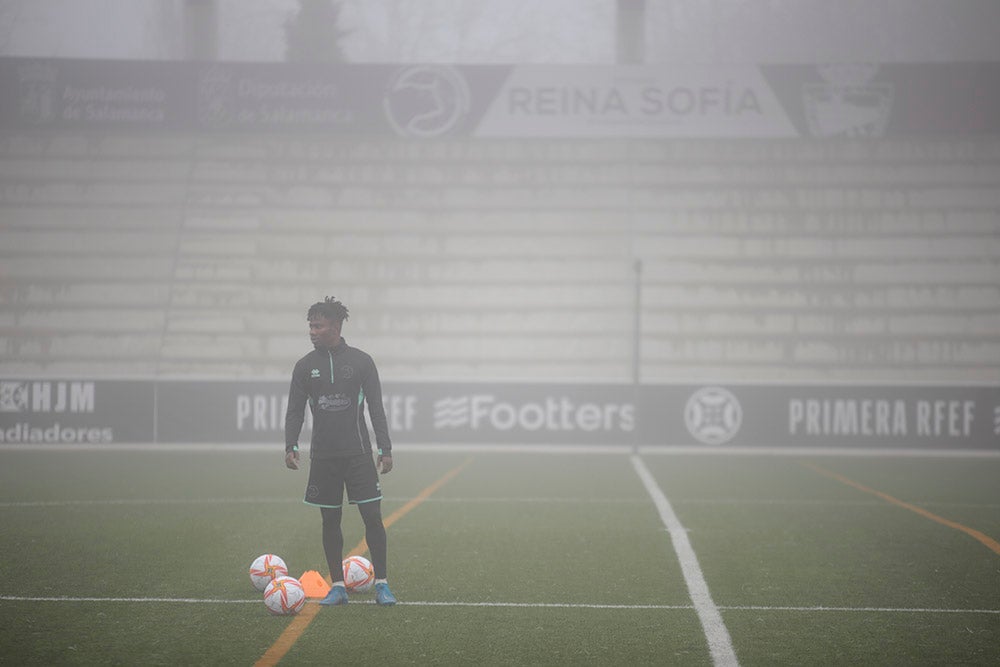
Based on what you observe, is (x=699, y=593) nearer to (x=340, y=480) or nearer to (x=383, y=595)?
(x=383, y=595)

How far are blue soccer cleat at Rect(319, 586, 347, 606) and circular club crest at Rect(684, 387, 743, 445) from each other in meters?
14.8

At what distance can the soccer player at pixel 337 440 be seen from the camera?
6.96 metres

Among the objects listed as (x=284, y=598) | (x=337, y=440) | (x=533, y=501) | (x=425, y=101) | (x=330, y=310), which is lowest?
(x=533, y=501)

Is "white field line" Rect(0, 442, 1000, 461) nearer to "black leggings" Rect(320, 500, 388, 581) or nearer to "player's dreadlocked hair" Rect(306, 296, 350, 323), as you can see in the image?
"black leggings" Rect(320, 500, 388, 581)

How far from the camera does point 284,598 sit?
21.5 feet

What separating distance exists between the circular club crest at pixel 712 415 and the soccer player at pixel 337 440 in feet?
48.2

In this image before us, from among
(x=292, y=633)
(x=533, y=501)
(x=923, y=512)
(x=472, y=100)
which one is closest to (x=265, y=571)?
(x=292, y=633)

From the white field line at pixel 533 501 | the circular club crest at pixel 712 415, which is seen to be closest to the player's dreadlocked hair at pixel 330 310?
the white field line at pixel 533 501

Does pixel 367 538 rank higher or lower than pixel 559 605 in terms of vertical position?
higher

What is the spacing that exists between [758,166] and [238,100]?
13.0 meters

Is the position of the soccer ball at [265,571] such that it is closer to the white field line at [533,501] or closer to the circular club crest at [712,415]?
the white field line at [533,501]

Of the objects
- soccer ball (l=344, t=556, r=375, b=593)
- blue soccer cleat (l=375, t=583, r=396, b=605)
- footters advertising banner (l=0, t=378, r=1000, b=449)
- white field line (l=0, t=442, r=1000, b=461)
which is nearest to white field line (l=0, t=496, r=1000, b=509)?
soccer ball (l=344, t=556, r=375, b=593)

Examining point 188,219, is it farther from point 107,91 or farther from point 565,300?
point 565,300

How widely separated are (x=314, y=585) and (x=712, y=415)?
48.9 ft
